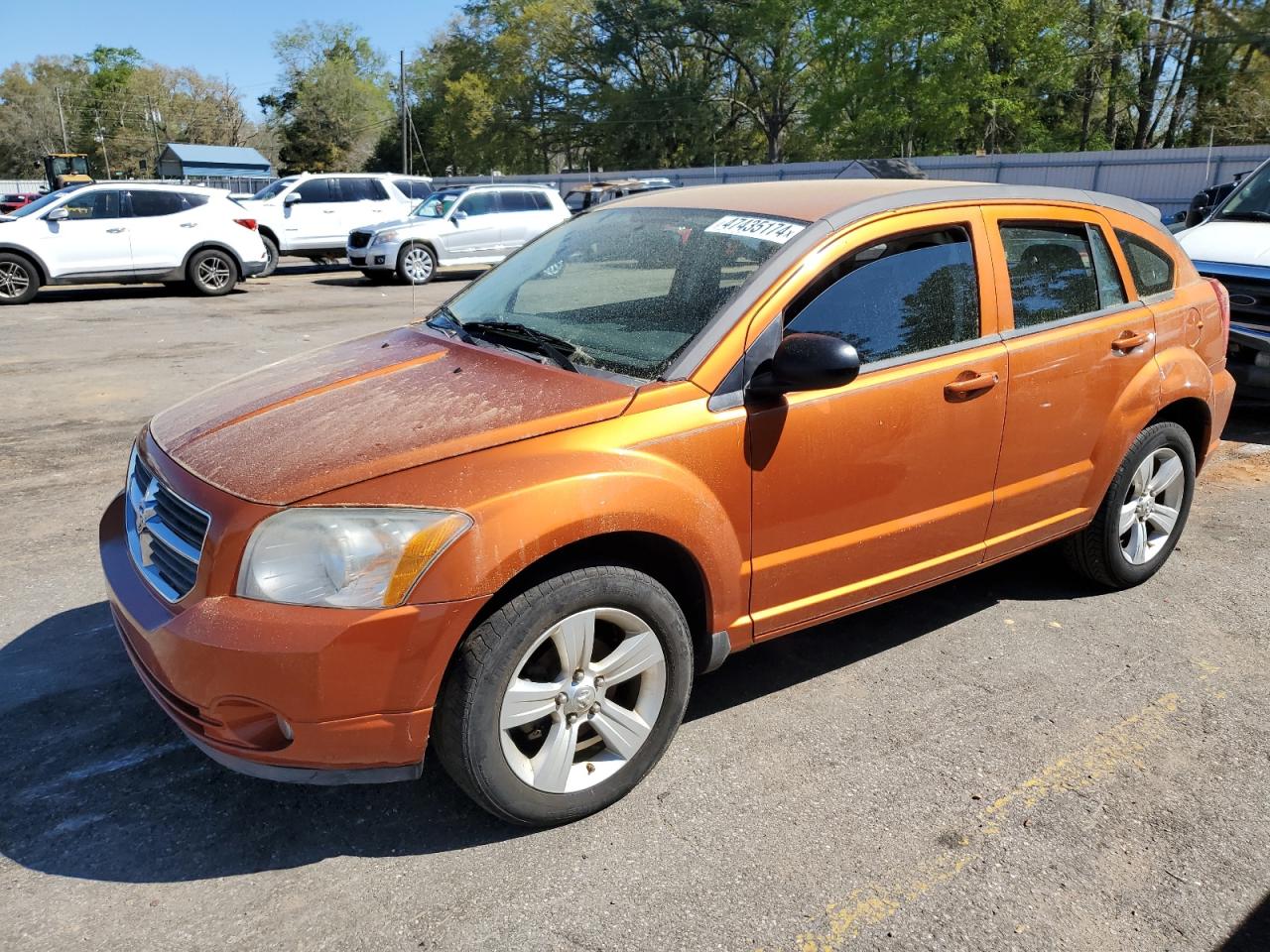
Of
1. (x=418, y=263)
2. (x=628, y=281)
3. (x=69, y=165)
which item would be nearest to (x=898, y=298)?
(x=628, y=281)

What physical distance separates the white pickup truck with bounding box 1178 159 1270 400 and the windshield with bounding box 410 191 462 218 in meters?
13.9

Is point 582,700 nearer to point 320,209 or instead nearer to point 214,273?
point 214,273

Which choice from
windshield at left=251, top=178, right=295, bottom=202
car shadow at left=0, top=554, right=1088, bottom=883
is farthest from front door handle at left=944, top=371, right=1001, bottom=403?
windshield at left=251, top=178, right=295, bottom=202

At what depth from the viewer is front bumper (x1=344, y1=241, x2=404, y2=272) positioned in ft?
59.2

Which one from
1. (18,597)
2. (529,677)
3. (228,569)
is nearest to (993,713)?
(529,677)

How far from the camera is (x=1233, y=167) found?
25.2 metres

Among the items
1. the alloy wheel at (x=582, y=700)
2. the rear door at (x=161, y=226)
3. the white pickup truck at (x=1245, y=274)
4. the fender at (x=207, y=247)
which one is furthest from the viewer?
the fender at (x=207, y=247)

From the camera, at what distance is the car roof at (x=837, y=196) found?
11.0 feet

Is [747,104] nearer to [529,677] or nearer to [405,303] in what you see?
[405,303]

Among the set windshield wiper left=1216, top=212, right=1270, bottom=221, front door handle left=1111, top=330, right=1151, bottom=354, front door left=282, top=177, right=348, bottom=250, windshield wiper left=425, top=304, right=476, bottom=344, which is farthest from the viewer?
front door left=282, top=177, right=348, bottom=250

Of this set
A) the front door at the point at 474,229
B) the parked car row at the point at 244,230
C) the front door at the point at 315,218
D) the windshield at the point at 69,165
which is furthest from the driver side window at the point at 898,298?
the windshield at the point at 69,165

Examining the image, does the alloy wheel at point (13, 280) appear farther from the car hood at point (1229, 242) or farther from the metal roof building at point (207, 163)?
the metal roof building at point (207, 163)

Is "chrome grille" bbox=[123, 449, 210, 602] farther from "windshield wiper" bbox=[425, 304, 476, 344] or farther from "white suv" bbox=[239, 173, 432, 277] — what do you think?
"white suv" bbox=[239, 173, 432, 277]

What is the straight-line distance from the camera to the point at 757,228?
3.31m
